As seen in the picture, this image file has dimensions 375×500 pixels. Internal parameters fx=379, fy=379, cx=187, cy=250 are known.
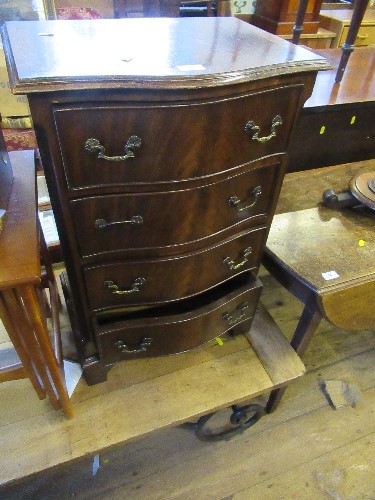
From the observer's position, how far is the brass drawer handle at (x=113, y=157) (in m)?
0.67

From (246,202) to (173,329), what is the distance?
1.29 ft

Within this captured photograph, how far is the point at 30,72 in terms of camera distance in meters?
0.61

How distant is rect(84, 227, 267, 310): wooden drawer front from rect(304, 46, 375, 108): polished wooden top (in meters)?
0.63

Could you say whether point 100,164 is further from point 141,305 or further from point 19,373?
point 19,373

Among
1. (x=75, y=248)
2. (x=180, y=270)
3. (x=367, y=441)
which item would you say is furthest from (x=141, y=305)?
(x=367, y=441)

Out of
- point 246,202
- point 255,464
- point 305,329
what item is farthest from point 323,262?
point 255,464

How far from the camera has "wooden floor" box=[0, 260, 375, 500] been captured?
121cm

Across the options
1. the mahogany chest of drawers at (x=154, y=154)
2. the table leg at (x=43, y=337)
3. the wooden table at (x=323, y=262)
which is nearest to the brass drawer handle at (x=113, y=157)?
the mahogany chest of drawers at (x=154, y=154)

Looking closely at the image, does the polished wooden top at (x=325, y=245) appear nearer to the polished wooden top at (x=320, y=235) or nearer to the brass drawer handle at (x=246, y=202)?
the polished wooden top at (x=320, y=235)

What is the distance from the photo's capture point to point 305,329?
120 centimetres

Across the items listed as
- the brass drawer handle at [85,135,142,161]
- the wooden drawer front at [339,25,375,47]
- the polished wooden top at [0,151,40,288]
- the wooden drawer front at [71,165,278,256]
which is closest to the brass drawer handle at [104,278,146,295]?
the wooden drawer front at [71,165,278,256]

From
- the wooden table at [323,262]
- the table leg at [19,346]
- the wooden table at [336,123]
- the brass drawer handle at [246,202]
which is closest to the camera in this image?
the table leg at [19,346]

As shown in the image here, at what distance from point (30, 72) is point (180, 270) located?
0.53m

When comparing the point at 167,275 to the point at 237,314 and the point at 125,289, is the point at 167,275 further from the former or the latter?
the point at 237,314
